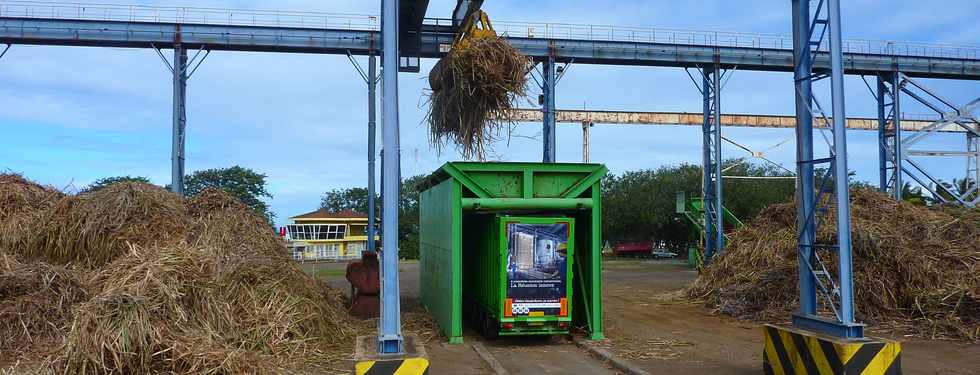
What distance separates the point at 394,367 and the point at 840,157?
5111mm

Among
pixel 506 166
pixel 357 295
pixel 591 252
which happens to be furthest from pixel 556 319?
pixel 357 295

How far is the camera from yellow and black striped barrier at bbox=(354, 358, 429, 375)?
6098mm

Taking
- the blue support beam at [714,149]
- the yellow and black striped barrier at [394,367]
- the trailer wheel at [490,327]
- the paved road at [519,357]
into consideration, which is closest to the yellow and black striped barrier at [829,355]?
the paved road at [519,357]

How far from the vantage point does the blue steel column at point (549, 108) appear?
21188mm

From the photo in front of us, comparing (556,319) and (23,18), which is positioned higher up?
(23,18)

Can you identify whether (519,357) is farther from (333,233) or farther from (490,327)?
(333,233)

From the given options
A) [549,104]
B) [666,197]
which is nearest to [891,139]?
[549,104]

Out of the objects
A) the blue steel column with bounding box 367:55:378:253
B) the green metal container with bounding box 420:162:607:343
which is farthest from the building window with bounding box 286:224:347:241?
the green metal container with bounding box 420:162:607:343

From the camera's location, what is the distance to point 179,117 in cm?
2125

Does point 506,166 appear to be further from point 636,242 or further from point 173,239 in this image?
point 636,242

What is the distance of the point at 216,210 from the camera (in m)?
13.8

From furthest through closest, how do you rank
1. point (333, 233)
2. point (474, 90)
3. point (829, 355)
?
1. point (333, 233)
2. point (474, 90)
3. point (829, 355)

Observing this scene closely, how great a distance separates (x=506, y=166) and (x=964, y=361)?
7.21 meters

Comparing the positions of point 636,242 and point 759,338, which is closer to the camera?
point 759,338
